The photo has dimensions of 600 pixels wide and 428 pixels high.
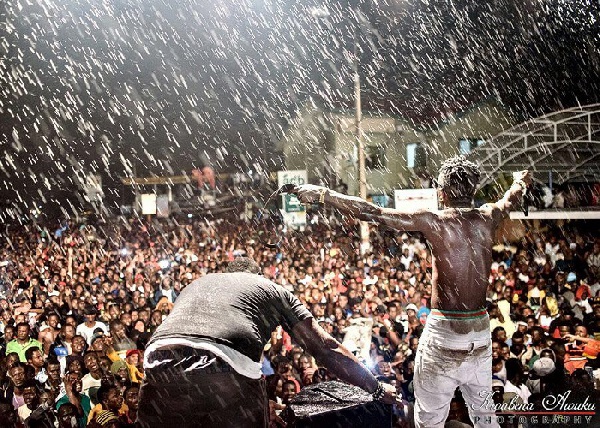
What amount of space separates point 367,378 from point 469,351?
0.79m

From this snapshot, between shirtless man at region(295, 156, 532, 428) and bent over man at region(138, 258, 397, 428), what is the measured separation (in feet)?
1.89

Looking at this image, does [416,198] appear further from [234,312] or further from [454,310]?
[234,312]

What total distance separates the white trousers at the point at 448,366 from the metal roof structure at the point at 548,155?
12.2 metres

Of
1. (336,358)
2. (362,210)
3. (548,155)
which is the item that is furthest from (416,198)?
(336,358)

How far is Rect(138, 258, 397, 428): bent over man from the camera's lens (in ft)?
9.21

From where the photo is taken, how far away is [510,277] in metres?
11.4

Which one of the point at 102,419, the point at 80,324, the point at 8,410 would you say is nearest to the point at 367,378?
the point at 102,419

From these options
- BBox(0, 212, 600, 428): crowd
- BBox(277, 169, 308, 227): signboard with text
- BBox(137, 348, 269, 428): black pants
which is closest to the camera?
BBox(137, 348, 269, 428): black pants

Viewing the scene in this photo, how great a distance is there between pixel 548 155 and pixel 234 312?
1466 centimetres

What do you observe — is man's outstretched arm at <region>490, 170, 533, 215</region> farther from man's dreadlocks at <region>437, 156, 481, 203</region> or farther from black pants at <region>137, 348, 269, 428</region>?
black pants at <region>137, 348, 269, 428</region>

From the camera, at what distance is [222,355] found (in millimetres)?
2826

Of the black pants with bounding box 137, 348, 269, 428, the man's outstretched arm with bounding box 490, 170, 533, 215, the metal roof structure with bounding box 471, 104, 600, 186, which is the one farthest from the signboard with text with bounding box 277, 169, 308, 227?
the black pants with bounding box 137, 348, 269, 428

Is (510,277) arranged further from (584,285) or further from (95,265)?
(95,265)

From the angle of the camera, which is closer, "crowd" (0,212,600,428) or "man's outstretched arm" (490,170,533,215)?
"man's outstretched arm" (490,170,533,215)
